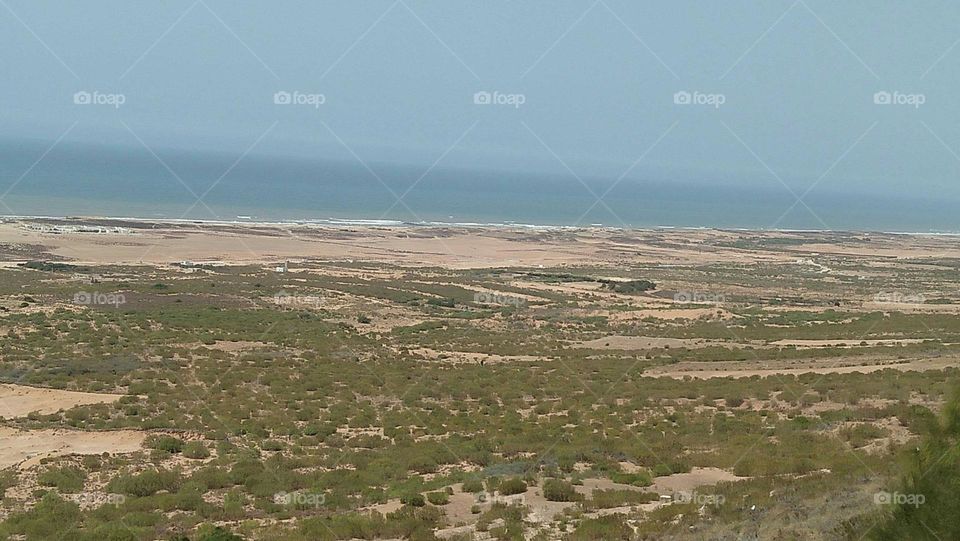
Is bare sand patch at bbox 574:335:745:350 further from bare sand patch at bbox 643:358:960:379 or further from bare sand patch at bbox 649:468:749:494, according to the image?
bare sand patch at bbox 649:468:749:494

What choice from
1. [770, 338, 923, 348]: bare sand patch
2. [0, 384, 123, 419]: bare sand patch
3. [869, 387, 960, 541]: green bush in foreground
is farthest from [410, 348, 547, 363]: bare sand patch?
[869, 387, 960, 541]: green bush in foreground

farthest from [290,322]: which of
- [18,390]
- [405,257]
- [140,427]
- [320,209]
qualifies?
[320,209]

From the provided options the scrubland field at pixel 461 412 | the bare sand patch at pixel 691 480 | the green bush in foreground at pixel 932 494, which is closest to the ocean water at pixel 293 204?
the scrubland field at pixel 461 412

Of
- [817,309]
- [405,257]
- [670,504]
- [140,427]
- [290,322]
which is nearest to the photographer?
[670,504]

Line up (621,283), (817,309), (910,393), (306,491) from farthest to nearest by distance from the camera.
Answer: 1. (621,283)
2. (817,309)
3. (910,393)
4. (306,491)

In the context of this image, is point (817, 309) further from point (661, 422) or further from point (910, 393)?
point (661, 422)
